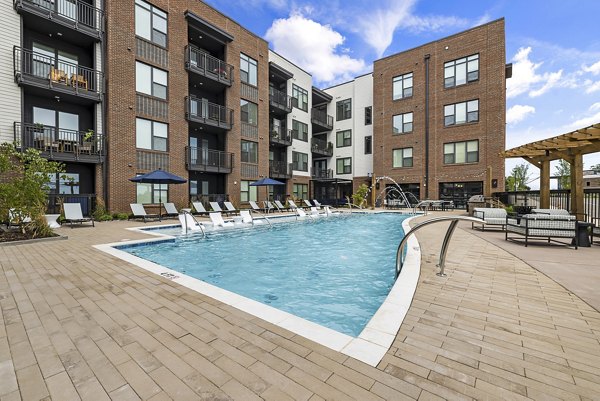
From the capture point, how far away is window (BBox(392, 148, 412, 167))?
81.4 feet

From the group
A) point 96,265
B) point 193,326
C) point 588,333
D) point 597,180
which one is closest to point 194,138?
point 96,265

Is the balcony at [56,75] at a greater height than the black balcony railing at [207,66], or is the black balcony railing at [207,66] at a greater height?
the black balcony railing at [207,66]

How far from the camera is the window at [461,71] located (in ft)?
71.6

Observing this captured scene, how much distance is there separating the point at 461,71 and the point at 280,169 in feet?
57.0

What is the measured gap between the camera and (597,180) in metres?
26.6

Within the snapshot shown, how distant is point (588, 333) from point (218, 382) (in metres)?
3.27

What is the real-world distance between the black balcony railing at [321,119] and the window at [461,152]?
1239cm

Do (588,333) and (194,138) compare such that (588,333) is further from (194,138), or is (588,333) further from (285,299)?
(194,138)

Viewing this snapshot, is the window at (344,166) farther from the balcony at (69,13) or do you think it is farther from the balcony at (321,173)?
the balcony at (69,13)

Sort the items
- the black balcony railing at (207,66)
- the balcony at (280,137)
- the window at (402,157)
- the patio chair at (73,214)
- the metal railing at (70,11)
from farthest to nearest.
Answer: the window at (402,157)
the balcony at (280,137)
the black balcony railing at (207,66)
the metal railing at (70,11)
the patio chair at (73,214)

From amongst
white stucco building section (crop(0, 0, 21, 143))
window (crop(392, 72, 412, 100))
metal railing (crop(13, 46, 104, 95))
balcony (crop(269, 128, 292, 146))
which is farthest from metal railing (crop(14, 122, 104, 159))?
window (crop(392, 72, 412, 100))

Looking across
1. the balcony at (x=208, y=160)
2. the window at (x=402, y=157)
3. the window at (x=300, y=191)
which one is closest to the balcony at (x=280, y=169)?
the window at (x=300, y=191)

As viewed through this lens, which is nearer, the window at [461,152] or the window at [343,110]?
the window at [461,152]

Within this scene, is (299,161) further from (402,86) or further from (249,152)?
(402,86)
